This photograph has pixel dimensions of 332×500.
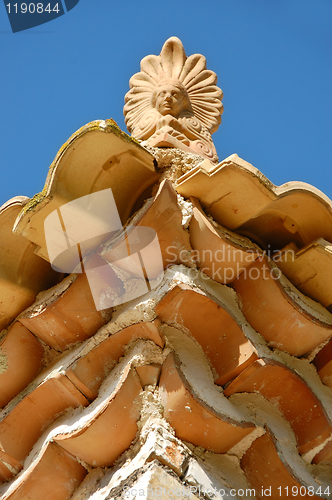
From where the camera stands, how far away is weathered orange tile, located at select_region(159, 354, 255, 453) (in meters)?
2.55

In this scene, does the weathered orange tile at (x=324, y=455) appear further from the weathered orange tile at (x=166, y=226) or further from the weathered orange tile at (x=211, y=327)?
the weathered orange tile at (x=166, y=226)

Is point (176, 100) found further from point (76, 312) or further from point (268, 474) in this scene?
point (268, 474)

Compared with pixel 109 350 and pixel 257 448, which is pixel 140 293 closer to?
pixel 109 350

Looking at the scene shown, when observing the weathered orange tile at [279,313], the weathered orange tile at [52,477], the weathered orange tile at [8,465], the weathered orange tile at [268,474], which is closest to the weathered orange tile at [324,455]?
the weathered orange tile at [268,474]

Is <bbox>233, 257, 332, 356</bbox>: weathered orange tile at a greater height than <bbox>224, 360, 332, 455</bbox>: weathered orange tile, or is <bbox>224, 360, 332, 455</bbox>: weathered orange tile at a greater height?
<bbox>233, 257, 332, 356</bbox>: weathered orange tile

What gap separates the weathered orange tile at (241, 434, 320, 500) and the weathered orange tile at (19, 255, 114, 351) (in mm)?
1010

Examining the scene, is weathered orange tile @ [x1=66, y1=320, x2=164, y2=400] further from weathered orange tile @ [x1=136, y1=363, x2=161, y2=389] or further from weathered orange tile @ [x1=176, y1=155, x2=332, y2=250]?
weathered orange tile @ [x1=176, y1=155, x2=332, y2=250]

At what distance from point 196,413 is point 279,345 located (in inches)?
28.0

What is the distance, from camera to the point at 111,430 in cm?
260

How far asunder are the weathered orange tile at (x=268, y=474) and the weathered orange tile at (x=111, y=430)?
581 millimetres

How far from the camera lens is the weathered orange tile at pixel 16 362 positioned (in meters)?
3.13

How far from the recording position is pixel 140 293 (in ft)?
9.70

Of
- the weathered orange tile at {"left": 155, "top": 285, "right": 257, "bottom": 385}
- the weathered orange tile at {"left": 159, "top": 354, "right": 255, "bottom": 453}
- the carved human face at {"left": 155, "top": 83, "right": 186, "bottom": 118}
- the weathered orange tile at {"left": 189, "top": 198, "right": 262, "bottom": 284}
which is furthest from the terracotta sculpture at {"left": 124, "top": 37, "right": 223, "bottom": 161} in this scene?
the weathered orange tile at {"left": 159, "top": 354, "right": 255, "bottom": 453}

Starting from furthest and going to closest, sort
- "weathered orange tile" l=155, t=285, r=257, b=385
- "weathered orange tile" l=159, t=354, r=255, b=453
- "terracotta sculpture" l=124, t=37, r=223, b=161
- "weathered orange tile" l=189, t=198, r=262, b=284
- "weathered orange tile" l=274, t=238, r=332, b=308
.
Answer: "terracotta sculpture" l=124, t=37, r=223, b=161
"weathered orange tile" l=274, t=238, r=332, b=308
"weathered orange tile" l=189, t=198, r=262, b=284
"weathered orange tile" l=155, t=285, r=257, b=385
"weathered orange tile" l=159, t=354, r=255, b=453
